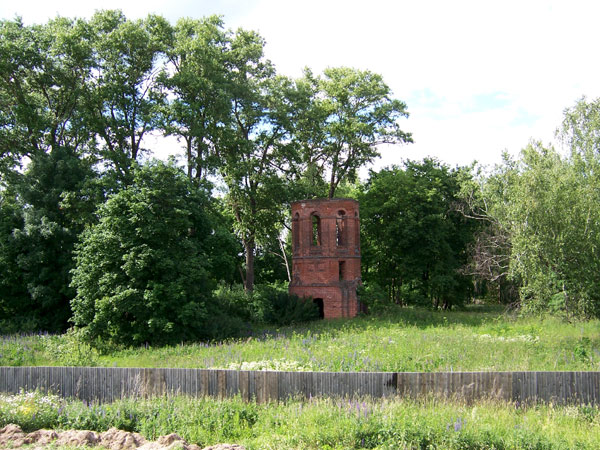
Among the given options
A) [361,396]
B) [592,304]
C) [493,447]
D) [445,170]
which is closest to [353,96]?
[445,170]

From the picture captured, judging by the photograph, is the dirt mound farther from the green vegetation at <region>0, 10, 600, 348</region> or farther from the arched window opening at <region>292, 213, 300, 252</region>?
the arched window opening at <region>292, 213, 300, 252</region>

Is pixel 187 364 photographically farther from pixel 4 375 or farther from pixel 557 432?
pixel 557 432

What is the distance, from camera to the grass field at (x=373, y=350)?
14625 mm

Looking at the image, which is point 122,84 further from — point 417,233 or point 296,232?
point 417,233

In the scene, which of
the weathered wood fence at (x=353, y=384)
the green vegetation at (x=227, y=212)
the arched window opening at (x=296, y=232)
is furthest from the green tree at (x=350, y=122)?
the weathered wood fence at (x=353, y=384)

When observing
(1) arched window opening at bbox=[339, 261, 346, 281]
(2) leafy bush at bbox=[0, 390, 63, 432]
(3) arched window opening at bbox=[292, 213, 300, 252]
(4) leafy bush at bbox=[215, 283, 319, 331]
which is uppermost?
(3) arched window opening at bbox=[292, 213, 300, 252]

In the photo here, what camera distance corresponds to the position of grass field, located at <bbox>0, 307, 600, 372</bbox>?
14.6 m

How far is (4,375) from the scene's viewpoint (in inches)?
486

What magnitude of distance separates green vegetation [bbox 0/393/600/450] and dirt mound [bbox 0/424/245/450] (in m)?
0.44

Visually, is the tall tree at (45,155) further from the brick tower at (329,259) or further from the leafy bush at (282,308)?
the brick tower at (329,259)

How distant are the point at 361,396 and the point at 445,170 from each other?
102ft

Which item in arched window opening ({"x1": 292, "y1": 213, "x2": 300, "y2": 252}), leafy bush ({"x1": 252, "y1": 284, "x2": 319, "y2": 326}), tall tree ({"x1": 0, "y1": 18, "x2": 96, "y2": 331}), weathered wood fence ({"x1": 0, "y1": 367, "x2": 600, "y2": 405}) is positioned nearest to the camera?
weathered wood fence ({"x1": 0, "y1": 367, "x2": 600, "y2": 405})

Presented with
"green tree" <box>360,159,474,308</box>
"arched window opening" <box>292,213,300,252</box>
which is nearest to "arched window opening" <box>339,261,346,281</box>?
"arched window opening" <box>292,213,300,252</box>

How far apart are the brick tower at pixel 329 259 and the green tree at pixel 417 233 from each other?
6574 mm
